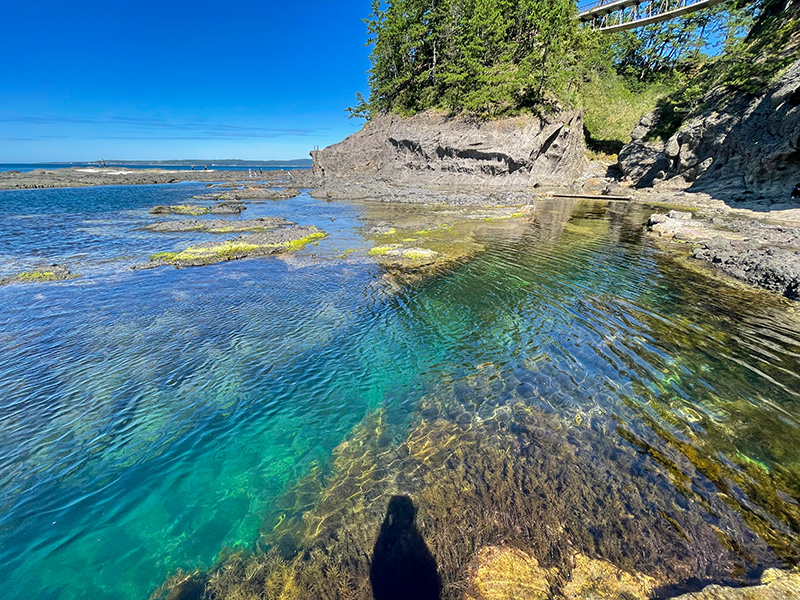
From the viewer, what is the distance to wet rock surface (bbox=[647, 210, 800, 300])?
13695 mm

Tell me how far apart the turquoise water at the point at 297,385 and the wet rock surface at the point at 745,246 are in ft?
5.44

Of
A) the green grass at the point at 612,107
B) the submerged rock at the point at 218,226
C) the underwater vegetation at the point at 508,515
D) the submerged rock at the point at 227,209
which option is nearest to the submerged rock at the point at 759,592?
the underwater vegetation at the point at 508,515

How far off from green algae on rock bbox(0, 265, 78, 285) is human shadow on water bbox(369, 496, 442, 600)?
20.6m

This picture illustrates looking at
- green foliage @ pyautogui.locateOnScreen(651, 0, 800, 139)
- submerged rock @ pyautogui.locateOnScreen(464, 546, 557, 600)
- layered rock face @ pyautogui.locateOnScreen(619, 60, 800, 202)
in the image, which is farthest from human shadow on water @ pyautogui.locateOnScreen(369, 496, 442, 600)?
green foliage @ pyautogui.locateOnScreen(651, 0, 800, 139)

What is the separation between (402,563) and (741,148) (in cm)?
4632

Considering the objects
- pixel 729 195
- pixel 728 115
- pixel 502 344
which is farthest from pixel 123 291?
pixel 728 115

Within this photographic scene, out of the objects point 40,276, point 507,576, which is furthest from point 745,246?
point 40,276

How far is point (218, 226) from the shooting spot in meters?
28.8

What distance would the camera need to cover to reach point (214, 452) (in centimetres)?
698

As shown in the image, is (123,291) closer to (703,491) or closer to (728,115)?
(703,491)

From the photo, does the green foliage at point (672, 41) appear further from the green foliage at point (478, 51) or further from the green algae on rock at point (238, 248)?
the green algae on rock at point (238, 248)

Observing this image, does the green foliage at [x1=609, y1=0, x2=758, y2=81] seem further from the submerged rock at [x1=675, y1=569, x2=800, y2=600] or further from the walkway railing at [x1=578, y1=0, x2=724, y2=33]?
the submerged rock at [x1=675, y1=569, x2=800, y2=600]

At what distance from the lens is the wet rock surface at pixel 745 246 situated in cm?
1370

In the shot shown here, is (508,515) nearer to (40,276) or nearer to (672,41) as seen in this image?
(40,276)
